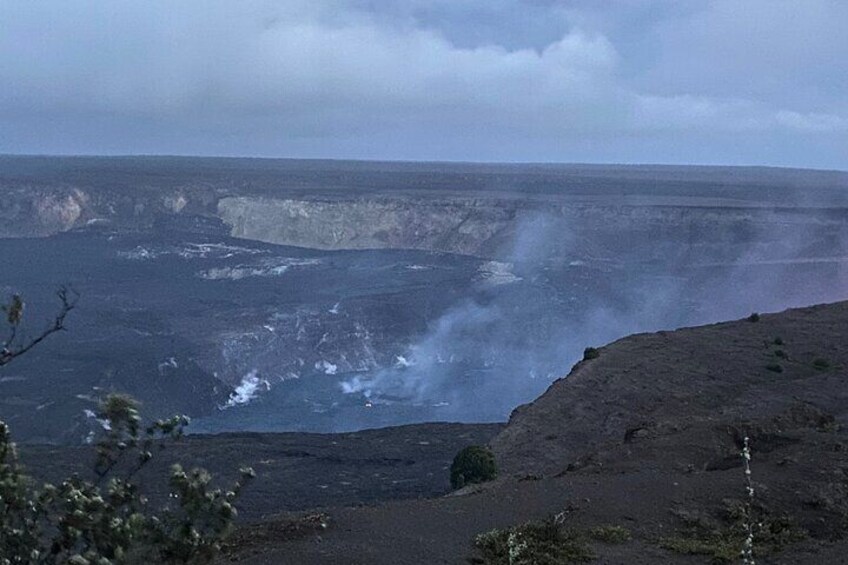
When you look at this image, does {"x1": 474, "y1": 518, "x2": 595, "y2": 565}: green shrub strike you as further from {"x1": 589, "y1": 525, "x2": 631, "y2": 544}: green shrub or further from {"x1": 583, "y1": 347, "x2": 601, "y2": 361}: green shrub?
{"x1": 583, "y1": 347, "x2": 601, "y2": 361}: green shrub

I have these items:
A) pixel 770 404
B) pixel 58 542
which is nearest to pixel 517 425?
pixel 770 404

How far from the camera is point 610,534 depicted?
1105cm

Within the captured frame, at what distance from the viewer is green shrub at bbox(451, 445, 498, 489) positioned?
17922mm

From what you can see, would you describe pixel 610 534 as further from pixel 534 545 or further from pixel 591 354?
pixel 591 354

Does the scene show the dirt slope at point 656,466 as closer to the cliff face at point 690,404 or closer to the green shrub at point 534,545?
the cliff face at point 690,404

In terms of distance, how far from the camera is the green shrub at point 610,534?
430 inches

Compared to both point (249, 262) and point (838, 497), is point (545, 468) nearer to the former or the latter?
point (838, 497)

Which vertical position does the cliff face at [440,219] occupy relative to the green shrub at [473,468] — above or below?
above

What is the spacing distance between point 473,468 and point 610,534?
23.5ft

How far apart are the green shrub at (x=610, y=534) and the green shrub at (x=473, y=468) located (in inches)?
260

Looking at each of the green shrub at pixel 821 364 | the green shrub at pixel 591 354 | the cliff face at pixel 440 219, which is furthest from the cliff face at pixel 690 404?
the cliff face at pixel 440 219

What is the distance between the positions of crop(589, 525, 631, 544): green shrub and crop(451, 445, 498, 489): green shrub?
260 inches

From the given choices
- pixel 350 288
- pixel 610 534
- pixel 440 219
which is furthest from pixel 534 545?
pixel 440 219

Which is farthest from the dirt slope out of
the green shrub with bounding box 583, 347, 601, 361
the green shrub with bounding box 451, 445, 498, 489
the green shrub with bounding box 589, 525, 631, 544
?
the green shrub with bounding box 451, 445, 498, 489
